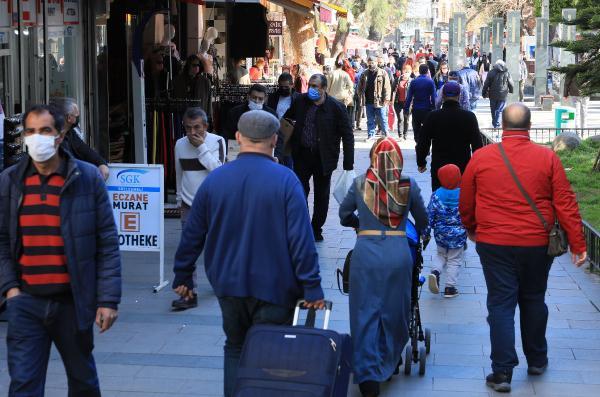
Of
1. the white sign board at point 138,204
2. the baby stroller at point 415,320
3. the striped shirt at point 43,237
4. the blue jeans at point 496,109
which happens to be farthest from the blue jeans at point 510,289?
the blue jeans at point 496,109

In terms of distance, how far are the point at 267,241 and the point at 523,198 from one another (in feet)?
6.44

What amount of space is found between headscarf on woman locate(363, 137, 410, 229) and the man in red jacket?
0.58 m

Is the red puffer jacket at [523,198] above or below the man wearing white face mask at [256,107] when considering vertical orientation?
below

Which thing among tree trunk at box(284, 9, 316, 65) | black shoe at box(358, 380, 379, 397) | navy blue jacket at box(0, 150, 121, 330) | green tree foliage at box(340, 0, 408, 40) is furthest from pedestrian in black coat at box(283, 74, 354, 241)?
green tree foliage at box(340, 0, 408, 40)

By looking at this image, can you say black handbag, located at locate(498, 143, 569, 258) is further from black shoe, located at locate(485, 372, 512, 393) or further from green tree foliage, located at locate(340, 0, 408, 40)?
green tree foliage, located at locate(340, 0, 408, 40)

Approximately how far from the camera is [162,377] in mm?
6953

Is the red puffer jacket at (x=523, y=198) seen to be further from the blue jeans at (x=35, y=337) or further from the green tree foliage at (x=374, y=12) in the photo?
the green tree foliage at (x=374, y=12)

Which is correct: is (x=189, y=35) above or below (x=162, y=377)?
above

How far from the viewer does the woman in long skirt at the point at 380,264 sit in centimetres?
639

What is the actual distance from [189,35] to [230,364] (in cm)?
1359

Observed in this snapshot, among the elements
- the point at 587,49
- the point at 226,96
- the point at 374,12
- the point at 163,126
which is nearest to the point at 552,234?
the point at 163,126

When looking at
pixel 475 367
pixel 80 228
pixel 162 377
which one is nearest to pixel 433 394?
pixel 475 367

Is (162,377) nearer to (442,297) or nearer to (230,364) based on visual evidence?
(230,364)

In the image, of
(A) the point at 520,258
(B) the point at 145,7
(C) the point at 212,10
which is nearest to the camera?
(A) the point at 520,258
